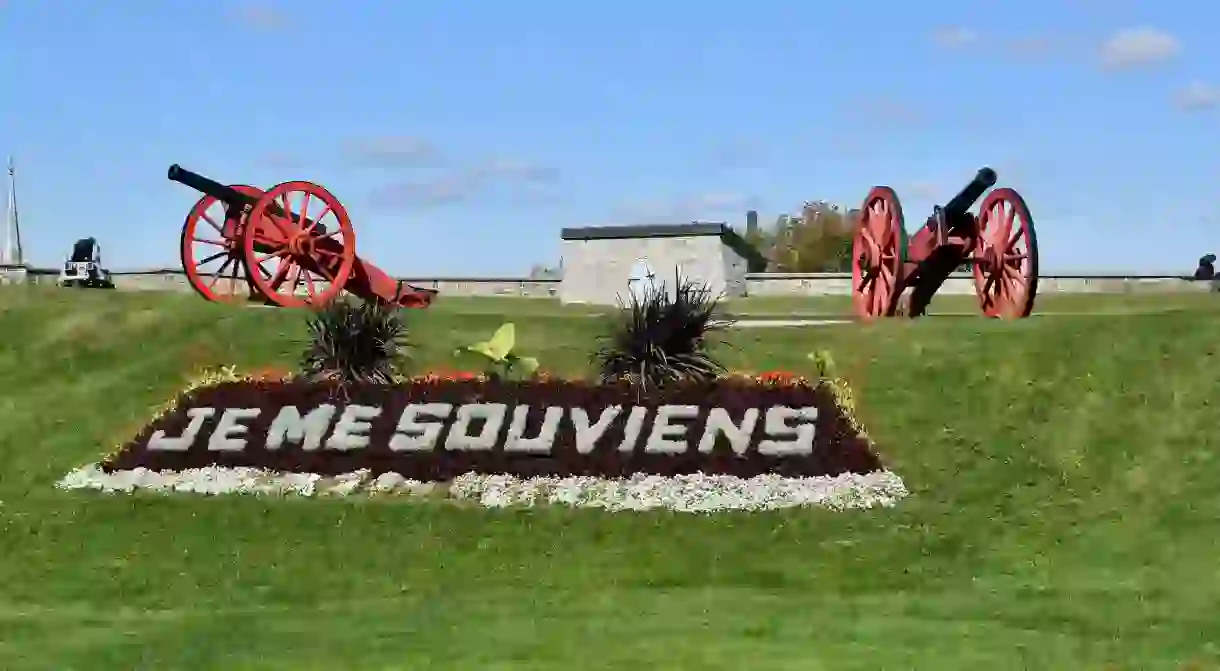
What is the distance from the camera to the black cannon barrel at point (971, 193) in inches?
880

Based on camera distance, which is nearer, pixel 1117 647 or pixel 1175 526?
pixel 1117 647

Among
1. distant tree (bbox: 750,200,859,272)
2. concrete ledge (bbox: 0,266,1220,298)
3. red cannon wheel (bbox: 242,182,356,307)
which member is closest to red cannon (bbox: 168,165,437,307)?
red cannon wheel (bbox: 242,182,356,307)

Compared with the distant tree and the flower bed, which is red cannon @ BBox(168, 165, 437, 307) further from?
the distant tree

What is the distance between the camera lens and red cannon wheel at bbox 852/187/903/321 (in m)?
22.9

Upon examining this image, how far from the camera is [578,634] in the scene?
949cm

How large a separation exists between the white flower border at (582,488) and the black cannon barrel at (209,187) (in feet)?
32.5

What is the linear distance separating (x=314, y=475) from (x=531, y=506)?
8.12 feet

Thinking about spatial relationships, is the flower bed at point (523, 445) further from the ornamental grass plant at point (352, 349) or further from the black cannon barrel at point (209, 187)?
the black cannon barrel at point (209, 187)

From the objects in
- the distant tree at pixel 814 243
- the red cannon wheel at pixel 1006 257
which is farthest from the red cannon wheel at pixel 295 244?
the distant tree at pixel 814 243

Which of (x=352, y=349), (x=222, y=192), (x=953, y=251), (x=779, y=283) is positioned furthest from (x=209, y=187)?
(x=779, y=283)

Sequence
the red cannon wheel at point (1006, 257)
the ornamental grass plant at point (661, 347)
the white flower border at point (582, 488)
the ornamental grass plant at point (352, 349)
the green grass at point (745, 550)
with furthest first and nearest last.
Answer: the red cannon wheel at point (1006, 257), the ornamental grass plant at point (352, 349), the ornamental grass plant at point (661, 347), the white flower border at point (582, 488), the green grass at point (745, 550)

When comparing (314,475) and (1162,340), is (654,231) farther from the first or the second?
(314,475)

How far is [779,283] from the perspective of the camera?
41562mm

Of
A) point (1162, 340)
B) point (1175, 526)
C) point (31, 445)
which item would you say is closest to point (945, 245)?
point (1162, 340)
